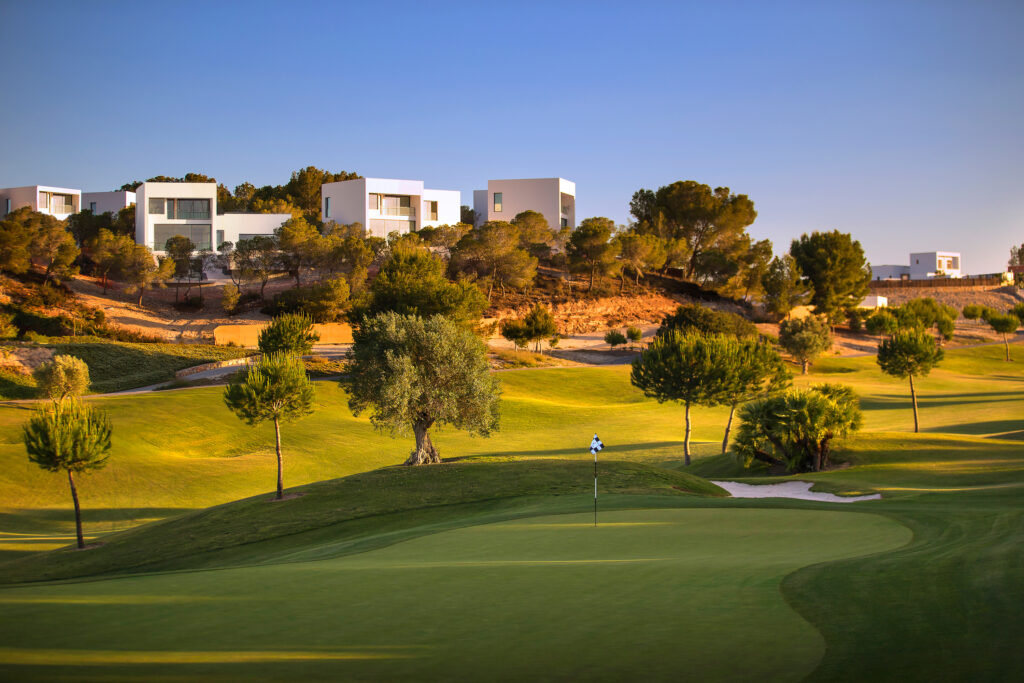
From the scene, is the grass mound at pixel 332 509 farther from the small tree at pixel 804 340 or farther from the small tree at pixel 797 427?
the small tree at pixel 804 340

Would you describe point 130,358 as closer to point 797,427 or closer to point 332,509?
point 332,509

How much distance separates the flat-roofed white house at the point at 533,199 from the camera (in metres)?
114

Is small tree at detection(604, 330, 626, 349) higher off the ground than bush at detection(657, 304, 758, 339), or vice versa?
bush at detection(657, 304, 758, 339)

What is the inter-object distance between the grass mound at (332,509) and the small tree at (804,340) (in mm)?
49858

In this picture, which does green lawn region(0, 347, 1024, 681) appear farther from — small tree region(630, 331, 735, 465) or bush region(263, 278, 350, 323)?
bush region(263, 278, 350, 323)

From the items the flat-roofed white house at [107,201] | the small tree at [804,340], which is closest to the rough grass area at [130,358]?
the small tree at [804,340]

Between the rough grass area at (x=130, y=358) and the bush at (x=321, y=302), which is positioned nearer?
the rough grass area at (x=130, y=358)

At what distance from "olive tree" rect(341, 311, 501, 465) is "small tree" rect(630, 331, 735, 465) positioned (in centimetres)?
849

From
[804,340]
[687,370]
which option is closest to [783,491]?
[687,370]

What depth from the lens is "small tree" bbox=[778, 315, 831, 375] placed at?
72062mm

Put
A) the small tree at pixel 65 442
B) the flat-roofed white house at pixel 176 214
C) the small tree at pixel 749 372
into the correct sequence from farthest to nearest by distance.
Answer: the flat-roofed white house at pixel 176 214 < the small tree at pixel 749 372 < the small tree at pixel 65 442

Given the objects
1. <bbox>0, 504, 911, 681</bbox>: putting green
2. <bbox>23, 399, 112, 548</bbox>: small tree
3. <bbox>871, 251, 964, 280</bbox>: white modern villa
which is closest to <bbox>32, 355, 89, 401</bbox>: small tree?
<bbox>23, 399, 112, 548</bbox>: small tree

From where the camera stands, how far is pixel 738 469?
33.2m

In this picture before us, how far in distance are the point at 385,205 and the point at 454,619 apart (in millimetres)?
98380
